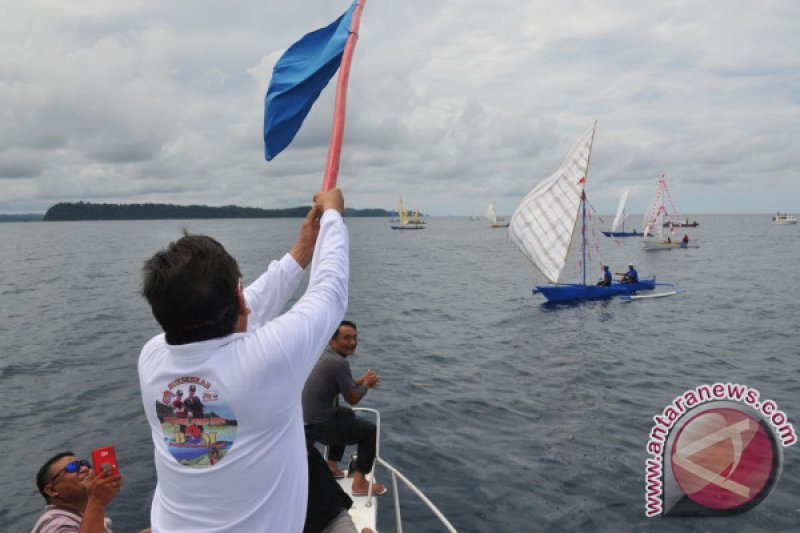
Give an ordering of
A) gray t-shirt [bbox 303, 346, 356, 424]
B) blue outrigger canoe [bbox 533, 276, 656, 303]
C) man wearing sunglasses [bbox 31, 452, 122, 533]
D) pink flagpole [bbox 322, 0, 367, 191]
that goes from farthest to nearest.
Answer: blue outrigger canoe [bbox 533, 276, 656, 303] < gray t-shirt [bbox 303, 346, 356, 424] < man wearing sunglasses [bbox 31, 452, 122, 533] < pink flagpole [bbox 322, 0, 367, 191]

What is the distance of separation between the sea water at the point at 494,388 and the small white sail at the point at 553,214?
351 centimetres

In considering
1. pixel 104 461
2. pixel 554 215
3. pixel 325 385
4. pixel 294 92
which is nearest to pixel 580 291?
pixel 554 215

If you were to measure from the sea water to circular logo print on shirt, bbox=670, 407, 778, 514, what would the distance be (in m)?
3.89

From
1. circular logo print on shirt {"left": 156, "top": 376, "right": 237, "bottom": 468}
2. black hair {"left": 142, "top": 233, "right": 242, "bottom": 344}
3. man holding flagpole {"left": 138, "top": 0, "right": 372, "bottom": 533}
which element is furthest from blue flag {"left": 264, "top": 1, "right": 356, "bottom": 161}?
circular logo print on shirt {"left": 156, "top": 376, "right": 237, "bottom": 468}

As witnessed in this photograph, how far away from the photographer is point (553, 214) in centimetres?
4025

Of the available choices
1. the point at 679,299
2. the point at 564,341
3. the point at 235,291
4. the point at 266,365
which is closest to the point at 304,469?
the point at 266,365

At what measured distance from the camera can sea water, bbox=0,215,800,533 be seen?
11.7m

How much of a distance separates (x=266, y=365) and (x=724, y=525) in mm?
12086

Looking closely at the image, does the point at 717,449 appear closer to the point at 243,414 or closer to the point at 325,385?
the point at 325,385

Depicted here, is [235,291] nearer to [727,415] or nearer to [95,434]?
[727,415]

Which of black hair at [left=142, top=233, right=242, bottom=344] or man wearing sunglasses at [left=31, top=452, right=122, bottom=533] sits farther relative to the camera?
man wearing sunglasses at [left=31, top=452, right=122, bottom=533]

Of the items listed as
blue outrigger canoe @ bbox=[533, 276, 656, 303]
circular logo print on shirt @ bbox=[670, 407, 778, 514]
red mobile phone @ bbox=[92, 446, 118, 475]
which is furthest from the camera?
blue outrigger canoe @ bbox=[533, 276, 656, 303]

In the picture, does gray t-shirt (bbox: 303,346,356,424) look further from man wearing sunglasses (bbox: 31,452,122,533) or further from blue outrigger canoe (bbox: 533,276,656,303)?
blue outrigger canoe (bbox: 533,276,656,303)

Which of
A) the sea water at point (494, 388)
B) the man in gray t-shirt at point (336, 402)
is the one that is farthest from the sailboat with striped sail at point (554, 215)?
the man in gray t-shirt at point (336, 402)
